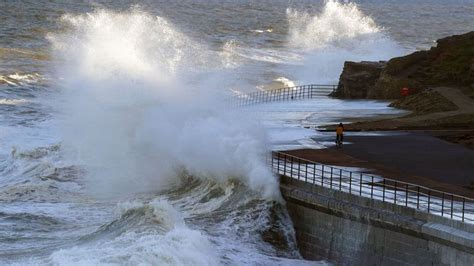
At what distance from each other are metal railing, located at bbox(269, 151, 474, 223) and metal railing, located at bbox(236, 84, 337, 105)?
54.2ft

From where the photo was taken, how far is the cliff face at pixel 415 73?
37062mm

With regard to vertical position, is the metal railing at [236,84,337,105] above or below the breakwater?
below

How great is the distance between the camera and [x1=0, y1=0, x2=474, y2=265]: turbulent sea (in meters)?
19.4

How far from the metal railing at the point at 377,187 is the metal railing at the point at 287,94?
16521mm

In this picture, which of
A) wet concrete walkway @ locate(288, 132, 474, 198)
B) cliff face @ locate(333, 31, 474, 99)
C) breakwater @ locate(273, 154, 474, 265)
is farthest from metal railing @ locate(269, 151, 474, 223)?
cliff face @ locate(333, 31, 474, 99)

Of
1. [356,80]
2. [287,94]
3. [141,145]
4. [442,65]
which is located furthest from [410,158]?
[287,94]

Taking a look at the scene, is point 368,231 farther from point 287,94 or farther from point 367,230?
point 287,94

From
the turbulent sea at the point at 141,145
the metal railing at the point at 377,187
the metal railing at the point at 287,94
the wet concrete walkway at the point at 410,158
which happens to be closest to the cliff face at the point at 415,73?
the metal railing at the point at 287,94

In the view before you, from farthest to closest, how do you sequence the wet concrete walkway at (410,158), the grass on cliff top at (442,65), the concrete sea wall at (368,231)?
the grass on cliff top at (442,65)
the wet concrete walkway at (410,158)
the concrete sea wall at (368,231)

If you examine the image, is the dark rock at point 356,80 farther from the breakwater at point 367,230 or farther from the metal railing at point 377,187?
the breakwater at point 367,230

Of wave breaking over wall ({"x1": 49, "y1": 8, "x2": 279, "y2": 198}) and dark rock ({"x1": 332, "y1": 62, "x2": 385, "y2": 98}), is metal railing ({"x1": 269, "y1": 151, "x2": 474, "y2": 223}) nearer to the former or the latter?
wave breaking over wall ({"x1": 49, "y1": 8, "x2": 279, "y2": 198})

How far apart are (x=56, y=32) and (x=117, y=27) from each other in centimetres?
986

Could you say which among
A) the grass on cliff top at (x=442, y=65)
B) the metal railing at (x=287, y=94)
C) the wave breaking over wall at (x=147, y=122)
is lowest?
the metal railing at (x=287, y=94)

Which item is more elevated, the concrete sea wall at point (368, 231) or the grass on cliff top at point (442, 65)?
the grass on cliff top at point (442, 65)
